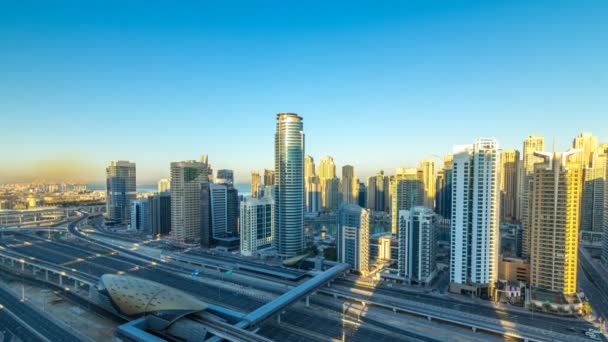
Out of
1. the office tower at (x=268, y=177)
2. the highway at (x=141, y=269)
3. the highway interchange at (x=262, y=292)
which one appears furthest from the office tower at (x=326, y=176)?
the highway at (x=141, y=269)

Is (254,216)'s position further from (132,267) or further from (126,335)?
(126,335)

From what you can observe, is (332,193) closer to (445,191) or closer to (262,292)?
(445,191)

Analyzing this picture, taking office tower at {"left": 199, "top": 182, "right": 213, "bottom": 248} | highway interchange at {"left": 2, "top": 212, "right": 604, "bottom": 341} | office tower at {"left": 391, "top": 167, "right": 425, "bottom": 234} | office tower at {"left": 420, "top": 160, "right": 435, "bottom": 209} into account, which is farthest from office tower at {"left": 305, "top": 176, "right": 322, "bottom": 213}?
highway interchange at {"left": 2, "top": 212, "right": 604, "bottom": 341}

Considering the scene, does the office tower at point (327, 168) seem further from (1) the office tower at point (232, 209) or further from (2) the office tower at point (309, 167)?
(1) the office tower at point (232, 209)

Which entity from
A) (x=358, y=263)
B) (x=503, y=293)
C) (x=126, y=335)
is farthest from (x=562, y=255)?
(x=126, y=335)

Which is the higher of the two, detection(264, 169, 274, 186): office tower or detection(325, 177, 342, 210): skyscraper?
detection(264, 169, 274, 186): office tower

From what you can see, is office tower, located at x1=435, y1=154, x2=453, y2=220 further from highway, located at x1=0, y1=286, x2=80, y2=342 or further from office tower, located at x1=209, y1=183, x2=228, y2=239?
highway, located at x1=0, y1=286, x2=80, y2=342
